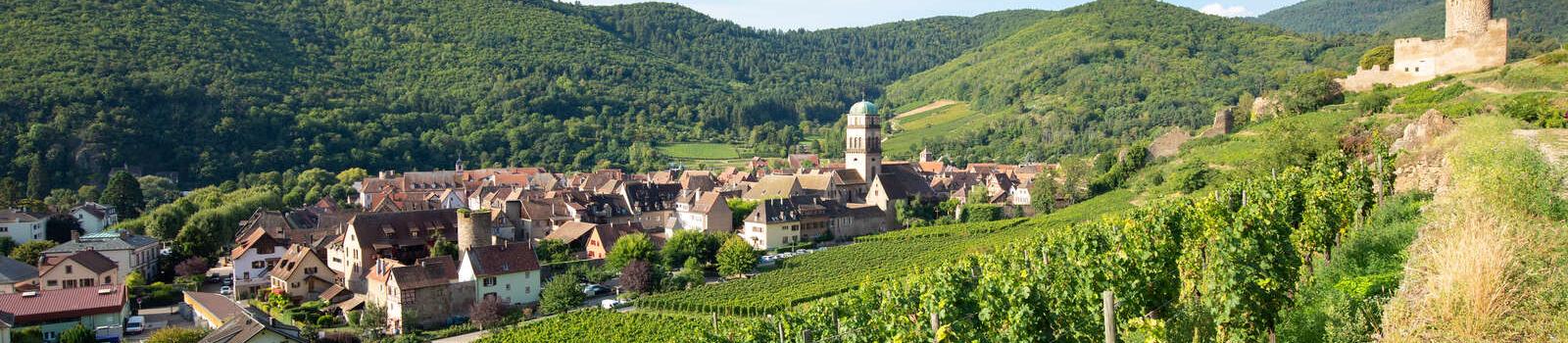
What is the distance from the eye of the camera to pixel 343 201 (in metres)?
74.0

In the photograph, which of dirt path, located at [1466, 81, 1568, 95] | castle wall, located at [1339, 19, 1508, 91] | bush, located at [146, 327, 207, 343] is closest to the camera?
bush, located at [146, 327, 207, 343]

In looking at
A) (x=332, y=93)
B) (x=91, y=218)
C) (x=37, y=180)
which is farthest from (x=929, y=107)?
(x=91, y=218)

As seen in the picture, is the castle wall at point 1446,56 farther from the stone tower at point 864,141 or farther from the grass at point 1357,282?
the stone tower at point 864,141

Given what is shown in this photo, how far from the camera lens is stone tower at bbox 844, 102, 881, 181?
67688 mm

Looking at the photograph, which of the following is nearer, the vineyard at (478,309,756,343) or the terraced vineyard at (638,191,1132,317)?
the vineyard at (478,309,756,343)

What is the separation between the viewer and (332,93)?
109312 mm

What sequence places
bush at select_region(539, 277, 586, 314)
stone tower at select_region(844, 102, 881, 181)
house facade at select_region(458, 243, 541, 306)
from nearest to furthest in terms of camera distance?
bush at select_region(539, 277, 586, 314) < house facade at select_region(458, 243, 541, 306) < stone tower at select_region(844, 102, 881, 181)

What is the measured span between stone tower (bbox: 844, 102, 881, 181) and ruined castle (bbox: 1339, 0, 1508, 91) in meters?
30.8

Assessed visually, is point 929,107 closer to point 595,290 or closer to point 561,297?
point 595,290

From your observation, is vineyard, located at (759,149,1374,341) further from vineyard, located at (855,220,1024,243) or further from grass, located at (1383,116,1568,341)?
vineyard, located at (855,220,1024,243)

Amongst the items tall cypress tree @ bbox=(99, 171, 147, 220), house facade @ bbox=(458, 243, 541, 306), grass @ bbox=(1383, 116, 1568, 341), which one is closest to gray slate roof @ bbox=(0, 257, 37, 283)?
house facade @ bbox=(458, 243, 541, 306)

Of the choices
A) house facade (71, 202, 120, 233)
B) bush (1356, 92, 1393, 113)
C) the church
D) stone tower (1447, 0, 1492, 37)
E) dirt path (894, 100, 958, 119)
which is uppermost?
stone tower (1447, 0, 1492, 37)

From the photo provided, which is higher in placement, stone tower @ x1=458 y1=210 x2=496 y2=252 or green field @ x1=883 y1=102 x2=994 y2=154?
green field @ x1=883 y1=102 x2=994 y2=154

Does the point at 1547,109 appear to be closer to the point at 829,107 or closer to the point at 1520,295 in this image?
the point at 1520,295
